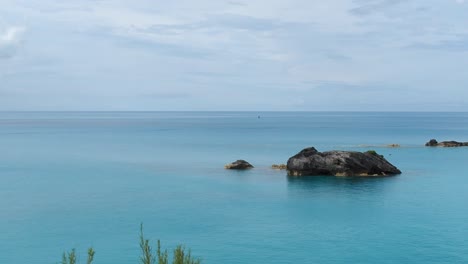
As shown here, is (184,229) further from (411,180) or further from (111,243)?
(411,180)

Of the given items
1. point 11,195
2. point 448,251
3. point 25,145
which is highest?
point 25,145

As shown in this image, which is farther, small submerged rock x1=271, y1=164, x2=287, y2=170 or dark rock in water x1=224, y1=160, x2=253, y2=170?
small submerged rock x1=271, y1=164, x2=287, y2=170

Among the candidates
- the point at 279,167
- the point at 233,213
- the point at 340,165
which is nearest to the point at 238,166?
the point at 279,167

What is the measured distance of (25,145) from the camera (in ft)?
492

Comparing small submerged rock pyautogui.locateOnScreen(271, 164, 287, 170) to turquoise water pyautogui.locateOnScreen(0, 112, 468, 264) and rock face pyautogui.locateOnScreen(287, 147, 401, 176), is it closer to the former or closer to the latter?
turquoise water pyautogui.locateOnScreen(0, 112, 468, 264)

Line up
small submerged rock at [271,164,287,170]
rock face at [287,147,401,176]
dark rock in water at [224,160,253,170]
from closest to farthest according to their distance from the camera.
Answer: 1. rock face at [287,147,401,176]
2. dark rock in water at [224,160,253,170]
3. small submerged rock at [271,164,287,170]

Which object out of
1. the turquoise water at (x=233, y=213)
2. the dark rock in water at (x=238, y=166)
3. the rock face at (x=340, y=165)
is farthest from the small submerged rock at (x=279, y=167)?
the rock face at (x=340, y=165)

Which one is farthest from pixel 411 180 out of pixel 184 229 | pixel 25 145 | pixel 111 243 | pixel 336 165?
pixel 25 145

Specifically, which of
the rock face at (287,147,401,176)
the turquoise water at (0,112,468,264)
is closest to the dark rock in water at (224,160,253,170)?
the turquoise water at (0,112,468,264)

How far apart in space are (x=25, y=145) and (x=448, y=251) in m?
129

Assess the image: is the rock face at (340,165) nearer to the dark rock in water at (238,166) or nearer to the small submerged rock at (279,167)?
the small submerged rock at (279,167)

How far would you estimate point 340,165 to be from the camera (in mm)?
82938

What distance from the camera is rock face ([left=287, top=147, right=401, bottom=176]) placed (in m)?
82.8

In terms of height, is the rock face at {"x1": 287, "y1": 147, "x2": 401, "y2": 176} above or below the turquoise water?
above
